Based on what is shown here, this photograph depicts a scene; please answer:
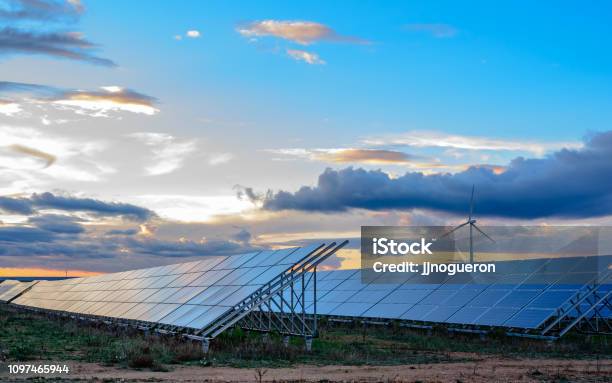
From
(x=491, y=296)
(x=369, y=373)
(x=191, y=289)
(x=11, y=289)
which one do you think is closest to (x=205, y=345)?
(x=369, y=373)

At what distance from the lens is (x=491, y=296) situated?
49156 millimetres

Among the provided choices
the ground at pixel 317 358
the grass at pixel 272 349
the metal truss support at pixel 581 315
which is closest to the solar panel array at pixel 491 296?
the metal truss support at pixel 581 315

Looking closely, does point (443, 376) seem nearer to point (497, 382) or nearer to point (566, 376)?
point (497, 382)

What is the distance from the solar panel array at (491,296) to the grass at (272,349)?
1.68 m

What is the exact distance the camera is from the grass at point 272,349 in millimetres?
31344

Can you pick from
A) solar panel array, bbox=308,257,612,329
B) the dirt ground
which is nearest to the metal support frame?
the dirt ground

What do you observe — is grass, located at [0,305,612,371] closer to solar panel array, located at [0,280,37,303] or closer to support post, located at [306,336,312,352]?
support post, located at [306,336,312,352]

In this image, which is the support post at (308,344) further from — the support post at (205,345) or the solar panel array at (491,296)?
the solar panel array at (491,296)

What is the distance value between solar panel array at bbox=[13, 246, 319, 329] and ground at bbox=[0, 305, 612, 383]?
6.22 feet

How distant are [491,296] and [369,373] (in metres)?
23.9

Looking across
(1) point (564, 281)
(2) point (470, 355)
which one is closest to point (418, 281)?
(1) point (564, 281)

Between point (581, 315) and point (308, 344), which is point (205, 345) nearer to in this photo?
point (308, 344)

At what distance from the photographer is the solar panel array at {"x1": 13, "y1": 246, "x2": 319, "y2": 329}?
37.5 metres

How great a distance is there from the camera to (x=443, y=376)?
26828 millimetres
